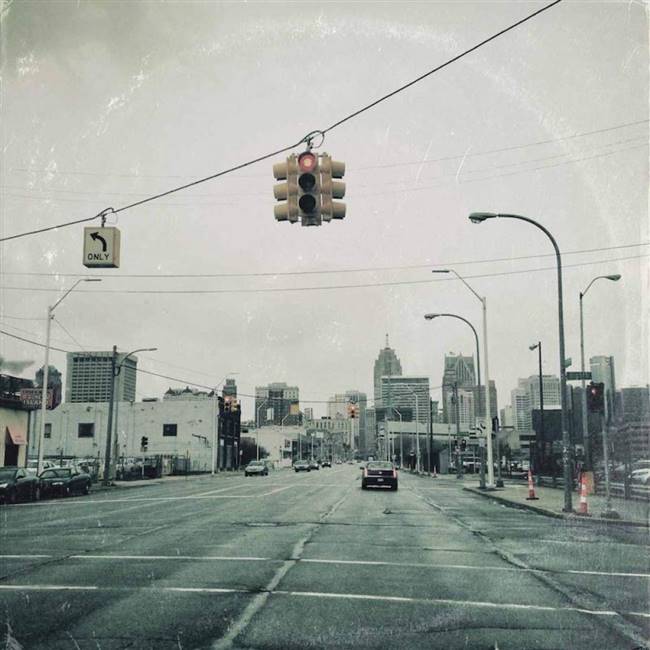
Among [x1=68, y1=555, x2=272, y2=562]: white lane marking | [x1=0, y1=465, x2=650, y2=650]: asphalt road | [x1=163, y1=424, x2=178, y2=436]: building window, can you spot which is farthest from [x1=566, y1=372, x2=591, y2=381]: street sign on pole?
[x1=163, y1=424, x2=178, y2=436]: building window

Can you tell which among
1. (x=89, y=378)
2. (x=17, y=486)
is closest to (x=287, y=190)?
(x=17, y=486)

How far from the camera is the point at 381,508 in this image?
2464cm

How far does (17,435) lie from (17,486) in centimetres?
1591

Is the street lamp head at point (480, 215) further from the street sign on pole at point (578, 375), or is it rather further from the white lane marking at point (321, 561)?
the white lane marking at point (321, 561)

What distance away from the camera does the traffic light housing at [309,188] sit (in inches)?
498

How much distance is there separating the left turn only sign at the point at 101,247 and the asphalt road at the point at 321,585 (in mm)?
5412

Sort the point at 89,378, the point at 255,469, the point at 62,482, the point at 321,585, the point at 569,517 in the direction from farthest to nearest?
the point at 89,378
the point at 255,469
the point at 62,482
the point at 569,517
the point at 321,585

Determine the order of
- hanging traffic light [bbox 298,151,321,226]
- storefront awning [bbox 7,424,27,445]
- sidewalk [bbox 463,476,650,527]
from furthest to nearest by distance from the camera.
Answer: storefront awning [bbox 7,424,27,445] → sidewalk [bbox 463,476,650,527] → hanging traffic light [bbox 298,151,321,226]

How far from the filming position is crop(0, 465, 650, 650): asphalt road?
7.27 m

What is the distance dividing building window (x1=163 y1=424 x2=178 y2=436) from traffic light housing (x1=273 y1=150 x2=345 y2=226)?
7997 centimetres

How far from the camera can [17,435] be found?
149ft

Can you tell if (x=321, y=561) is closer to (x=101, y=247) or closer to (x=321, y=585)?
(x=321, y=585)

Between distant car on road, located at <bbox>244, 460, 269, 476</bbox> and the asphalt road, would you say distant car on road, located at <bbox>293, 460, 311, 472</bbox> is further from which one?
the asphalt road

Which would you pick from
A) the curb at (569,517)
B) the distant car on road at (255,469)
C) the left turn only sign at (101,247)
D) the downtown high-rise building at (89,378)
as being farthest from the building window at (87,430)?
the left turn only sign at (101,247)
